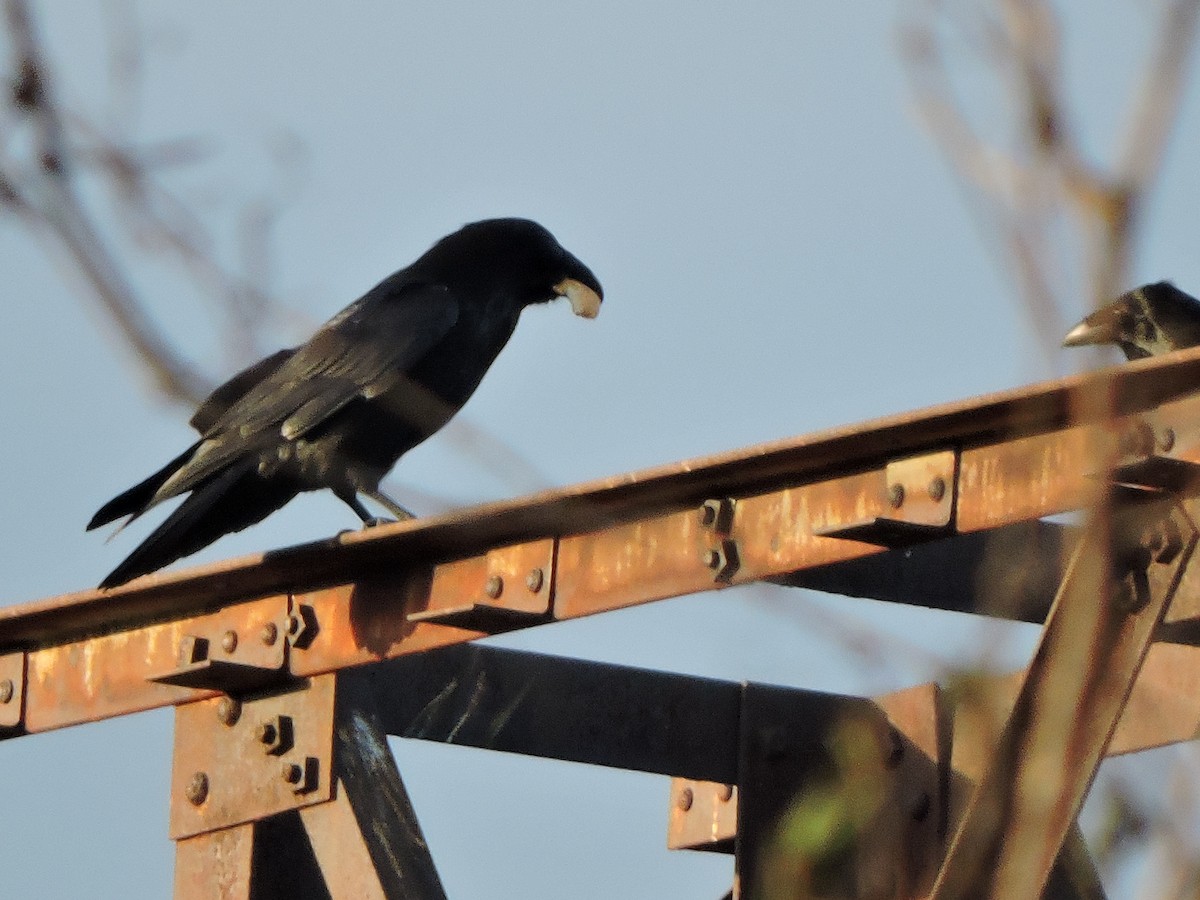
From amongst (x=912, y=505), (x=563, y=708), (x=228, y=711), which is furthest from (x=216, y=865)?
(x=912, y=505)

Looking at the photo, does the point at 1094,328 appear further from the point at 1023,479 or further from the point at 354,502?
the point at 354,502

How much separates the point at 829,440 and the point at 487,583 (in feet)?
2.81

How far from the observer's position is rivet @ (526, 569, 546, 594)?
159 inches

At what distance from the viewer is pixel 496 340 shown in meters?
6.77

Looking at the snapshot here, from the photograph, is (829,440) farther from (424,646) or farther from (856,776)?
(856,776)

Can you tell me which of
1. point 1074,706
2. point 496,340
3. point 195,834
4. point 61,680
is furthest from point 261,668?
point 1074,706

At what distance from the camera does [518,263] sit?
23.1ft

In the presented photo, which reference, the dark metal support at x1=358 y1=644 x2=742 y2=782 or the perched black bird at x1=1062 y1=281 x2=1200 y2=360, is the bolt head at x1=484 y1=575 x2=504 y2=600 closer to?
the dark metal support at x1=358 y1=644 x2=742 y2=782

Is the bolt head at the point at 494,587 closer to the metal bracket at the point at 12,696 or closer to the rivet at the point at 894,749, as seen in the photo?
the rivet at the point at 894,749

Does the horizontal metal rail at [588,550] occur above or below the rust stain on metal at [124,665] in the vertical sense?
above

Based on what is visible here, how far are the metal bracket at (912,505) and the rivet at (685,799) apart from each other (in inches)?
70.5

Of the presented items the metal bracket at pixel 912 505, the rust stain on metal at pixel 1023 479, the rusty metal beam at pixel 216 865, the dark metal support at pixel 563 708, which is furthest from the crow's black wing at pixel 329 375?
the rust stain on metal at pixel 1023 479

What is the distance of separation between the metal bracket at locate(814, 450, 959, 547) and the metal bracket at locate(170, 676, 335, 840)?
49.3 inches

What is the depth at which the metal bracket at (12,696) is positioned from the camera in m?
4.80
